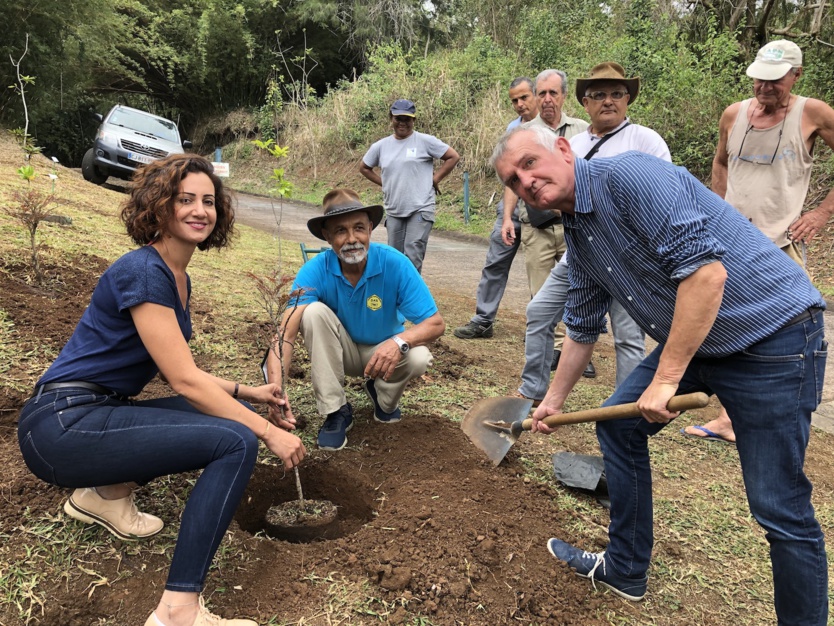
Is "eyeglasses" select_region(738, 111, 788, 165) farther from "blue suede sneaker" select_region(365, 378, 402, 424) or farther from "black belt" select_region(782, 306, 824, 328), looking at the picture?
"blue suede sneaker" select_region(365, 378, 402, 424)

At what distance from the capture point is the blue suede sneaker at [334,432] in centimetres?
329

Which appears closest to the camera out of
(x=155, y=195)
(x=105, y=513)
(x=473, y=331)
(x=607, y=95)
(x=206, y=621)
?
(x=206, y=621)

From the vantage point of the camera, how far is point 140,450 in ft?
6.59

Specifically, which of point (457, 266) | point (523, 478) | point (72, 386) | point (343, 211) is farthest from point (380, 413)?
point (457, 266)

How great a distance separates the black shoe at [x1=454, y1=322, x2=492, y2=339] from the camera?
561 cm

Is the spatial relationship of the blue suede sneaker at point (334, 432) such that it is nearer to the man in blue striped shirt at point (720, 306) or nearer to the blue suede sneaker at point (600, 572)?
the blue suede sneaker at point (600, 572)

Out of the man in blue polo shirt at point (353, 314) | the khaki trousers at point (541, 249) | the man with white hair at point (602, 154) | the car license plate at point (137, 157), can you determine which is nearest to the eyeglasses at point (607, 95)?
the man with white hair at point (602, 154)

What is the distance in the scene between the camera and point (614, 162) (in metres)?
2.01

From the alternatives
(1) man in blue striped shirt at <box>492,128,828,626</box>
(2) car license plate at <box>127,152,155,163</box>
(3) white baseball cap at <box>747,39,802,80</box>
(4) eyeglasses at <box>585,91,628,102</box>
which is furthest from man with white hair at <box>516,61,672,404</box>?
(2) car license plate at <box>127,152,155,163</box>

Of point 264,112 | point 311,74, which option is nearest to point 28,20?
point 264,112

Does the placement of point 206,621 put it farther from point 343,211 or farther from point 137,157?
point 137,157

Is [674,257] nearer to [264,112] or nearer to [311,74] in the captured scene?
[264,112]

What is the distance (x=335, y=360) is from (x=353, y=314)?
273 millimetres

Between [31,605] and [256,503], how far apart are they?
1001 mm
